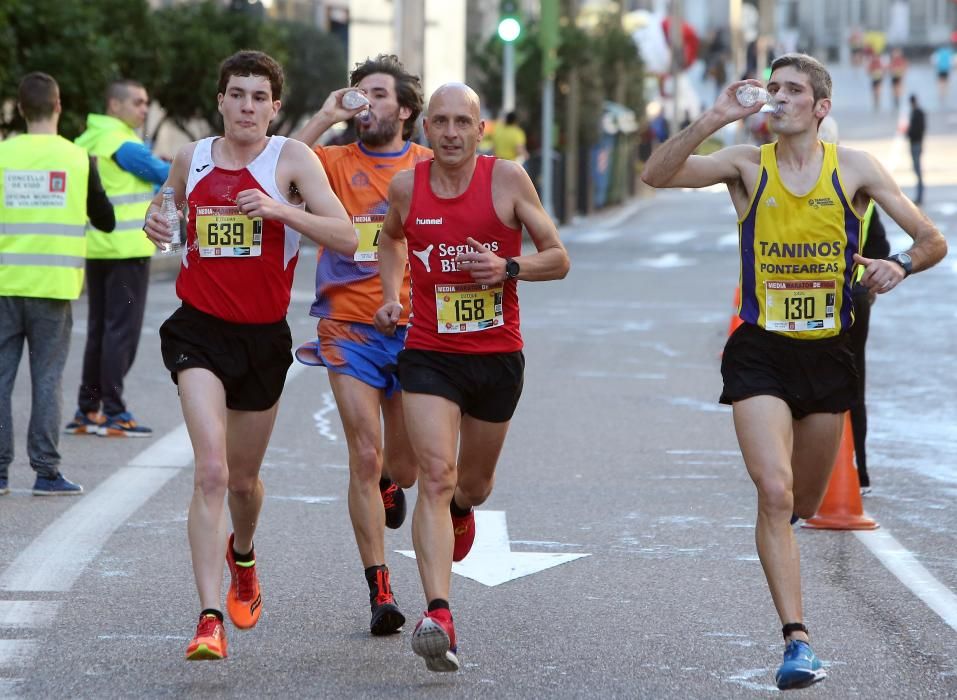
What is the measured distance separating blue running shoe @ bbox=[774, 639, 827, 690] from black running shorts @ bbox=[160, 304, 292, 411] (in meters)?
2.00

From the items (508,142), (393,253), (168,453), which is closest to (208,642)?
(393,253)

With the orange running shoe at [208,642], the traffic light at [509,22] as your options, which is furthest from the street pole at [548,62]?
the orange running shoe at [208,642]

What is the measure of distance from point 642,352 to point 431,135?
1019 cm

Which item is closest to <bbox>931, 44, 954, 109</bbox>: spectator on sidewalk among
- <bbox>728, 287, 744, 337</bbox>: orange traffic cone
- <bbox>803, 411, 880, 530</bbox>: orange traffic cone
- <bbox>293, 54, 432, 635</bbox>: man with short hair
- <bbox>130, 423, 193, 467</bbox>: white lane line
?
<bbox>728, 287, 744, 337</bbox>: orange traffic cone

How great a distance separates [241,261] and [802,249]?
1.88 meters

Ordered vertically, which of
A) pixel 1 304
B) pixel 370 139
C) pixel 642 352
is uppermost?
pixel 370 139

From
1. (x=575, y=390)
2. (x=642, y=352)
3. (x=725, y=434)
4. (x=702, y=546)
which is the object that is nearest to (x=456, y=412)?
(x=702, y=546)

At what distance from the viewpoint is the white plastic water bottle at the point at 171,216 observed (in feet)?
22.2

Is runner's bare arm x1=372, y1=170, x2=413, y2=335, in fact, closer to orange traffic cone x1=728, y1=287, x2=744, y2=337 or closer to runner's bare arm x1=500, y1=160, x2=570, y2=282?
runner's bare arm x1=500, y1=160, x2=570, y2=282

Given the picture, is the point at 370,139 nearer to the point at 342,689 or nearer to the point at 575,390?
the point at 342,689

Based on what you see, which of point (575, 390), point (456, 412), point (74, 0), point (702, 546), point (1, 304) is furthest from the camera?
point (74, 0)

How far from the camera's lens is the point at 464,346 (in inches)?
264

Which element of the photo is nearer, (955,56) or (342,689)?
(342,689)

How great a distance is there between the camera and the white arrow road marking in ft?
25.9
